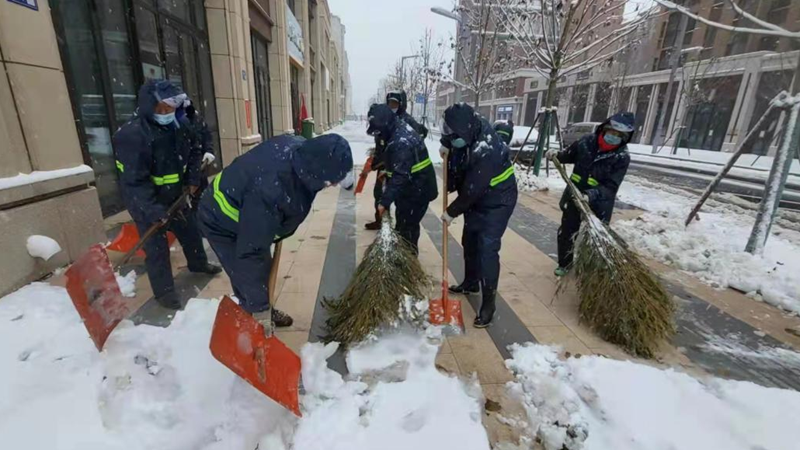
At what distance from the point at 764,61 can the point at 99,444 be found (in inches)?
1064

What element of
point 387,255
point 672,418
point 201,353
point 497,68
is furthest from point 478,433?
point 497,68

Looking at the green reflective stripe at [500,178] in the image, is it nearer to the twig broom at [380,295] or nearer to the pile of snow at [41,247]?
the twig broom at [380,295]


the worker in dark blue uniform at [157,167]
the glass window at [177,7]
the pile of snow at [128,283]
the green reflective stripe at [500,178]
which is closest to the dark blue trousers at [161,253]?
the worker in dark blue uniform at [157,167]

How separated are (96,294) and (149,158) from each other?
967 millimetres

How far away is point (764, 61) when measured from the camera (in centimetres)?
1825

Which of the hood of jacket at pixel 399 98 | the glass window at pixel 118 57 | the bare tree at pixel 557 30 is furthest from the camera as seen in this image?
the bare tree at pixel 557 30

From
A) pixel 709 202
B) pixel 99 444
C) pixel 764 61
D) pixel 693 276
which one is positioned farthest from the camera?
pixel 764 61

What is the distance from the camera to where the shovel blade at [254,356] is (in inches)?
70.6

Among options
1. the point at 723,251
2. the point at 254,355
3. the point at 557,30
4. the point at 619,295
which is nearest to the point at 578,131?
the point at 557,30

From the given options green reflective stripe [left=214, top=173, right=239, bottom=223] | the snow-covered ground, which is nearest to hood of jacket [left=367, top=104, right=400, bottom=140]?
the snow-covered ground

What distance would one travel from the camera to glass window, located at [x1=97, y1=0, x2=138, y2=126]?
175 inches

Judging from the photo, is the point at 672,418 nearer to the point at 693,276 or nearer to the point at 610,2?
the point at 693,276

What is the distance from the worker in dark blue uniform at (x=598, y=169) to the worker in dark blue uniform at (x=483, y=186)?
3.69ft

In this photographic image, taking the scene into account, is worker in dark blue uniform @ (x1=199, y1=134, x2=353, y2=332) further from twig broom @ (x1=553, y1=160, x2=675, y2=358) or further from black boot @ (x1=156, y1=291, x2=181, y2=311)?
twig broom @ (x1=553, y1=160, x2=675, y2=358)
